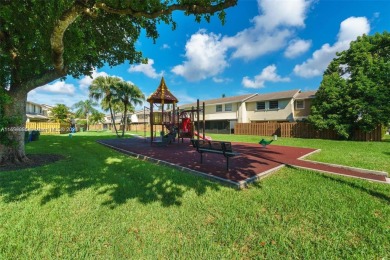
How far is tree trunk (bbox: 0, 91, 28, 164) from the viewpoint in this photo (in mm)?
7707

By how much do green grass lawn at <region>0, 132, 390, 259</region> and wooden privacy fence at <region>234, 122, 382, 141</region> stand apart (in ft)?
55.4

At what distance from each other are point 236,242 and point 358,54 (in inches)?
1075

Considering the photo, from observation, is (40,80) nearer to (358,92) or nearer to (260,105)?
(358,92)

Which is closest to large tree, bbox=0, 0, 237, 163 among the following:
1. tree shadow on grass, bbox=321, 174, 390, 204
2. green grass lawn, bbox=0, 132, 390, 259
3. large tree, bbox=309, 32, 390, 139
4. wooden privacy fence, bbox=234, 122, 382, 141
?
green grass lawn, bbox=0, 132, 390, 259

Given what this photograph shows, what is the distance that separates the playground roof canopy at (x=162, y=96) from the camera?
52.3 ft

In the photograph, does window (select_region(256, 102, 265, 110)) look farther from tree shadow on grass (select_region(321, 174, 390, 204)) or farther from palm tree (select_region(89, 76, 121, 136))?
tree shadow on grass (select_region(321, 174, 390, 204))

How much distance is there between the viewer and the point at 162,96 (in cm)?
1592

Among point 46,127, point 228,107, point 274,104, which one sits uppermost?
point 228,107

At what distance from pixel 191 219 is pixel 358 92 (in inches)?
850

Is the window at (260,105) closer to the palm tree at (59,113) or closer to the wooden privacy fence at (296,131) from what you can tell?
the wooden privacy fence at (296,131)

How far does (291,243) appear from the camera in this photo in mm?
2990

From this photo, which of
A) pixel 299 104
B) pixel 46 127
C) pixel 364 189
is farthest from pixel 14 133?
pixel 46 127

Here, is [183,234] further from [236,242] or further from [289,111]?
[289,111]

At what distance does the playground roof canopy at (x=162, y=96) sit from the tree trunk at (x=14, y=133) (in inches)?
339
